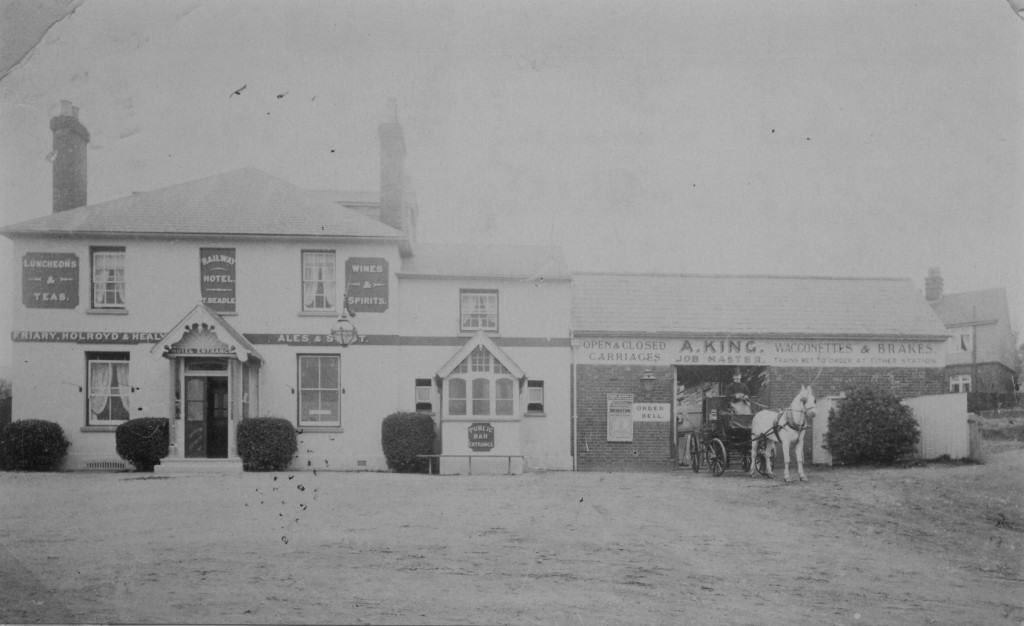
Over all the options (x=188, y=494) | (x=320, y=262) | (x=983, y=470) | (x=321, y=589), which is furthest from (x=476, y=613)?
(x=983, y=470)

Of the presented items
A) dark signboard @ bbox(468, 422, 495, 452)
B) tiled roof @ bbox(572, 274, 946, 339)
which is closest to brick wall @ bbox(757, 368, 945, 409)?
tiled roof @ bbox(572, 274, 946, 339)

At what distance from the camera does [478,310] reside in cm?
1532

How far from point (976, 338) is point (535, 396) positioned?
28.5 ft

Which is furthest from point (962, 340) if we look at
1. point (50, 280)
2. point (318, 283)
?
point (50, 280)

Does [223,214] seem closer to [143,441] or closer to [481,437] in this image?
[143,441]

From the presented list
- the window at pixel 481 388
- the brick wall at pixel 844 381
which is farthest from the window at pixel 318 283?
the brick wall at pixel 844 381

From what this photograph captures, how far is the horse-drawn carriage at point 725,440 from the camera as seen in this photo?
1528cm

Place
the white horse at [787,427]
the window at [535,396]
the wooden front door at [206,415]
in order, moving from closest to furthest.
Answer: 1. the white horse at [787,427]
2. the wooden front door at [206,415]
3. the window at [535,396]

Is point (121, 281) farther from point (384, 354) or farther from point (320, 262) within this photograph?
point (384, 354)

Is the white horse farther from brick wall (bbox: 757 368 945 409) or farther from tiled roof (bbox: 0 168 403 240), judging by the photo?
tiled roof (bbox: 0 168 403 240)

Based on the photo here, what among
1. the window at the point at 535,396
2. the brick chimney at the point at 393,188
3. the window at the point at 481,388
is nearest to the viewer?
the brick chimney at the point at 393,188

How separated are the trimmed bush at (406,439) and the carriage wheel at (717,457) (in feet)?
19.3

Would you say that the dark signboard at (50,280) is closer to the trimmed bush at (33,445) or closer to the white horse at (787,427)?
the trimmed bush at (33,445)

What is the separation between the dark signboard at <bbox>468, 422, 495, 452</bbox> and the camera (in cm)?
1602
